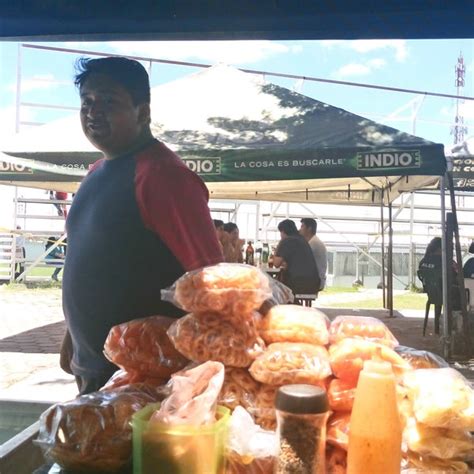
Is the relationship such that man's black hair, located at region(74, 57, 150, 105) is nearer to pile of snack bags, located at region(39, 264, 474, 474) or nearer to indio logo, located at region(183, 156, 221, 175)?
pile of snack bags, located at region(39, 264, 474, 474)

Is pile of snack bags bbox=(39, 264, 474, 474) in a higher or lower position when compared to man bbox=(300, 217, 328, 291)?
lower

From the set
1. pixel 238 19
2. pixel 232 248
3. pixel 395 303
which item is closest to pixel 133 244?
pixel 238 19

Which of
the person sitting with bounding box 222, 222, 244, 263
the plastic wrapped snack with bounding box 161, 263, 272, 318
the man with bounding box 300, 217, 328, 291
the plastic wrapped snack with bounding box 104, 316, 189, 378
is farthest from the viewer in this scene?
the man with bounding box 300, 217, 328, 291

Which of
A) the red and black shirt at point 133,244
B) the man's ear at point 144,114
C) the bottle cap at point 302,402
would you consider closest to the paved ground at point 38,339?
the red and black shirt at point 133,244

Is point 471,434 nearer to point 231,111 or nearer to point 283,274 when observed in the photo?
point 231,111

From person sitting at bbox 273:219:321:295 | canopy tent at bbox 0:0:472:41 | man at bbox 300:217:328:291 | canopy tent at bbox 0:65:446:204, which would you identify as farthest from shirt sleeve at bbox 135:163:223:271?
man at bbox 300:217:328:291

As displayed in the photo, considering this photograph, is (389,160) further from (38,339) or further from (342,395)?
(38,339)

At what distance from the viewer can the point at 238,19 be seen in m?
2.14

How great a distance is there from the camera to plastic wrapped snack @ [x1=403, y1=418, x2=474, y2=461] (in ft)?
4.10

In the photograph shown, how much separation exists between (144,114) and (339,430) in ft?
5.03

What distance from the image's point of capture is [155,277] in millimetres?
2041

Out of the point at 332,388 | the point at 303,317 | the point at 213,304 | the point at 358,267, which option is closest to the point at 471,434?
the point at 332,388

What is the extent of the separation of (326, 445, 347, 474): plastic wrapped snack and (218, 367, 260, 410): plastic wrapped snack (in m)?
0.23

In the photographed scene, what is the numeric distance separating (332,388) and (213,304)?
0.39m
